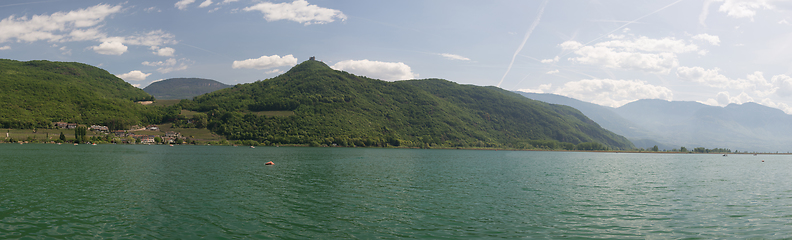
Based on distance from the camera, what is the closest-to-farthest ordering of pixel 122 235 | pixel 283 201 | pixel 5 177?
pixel 122 235
pixel 283 201
pixel 5 177

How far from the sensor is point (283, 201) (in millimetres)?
32844

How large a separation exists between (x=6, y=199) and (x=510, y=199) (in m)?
42.6

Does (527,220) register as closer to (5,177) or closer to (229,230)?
(229,230)

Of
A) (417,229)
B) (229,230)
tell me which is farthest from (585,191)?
(229,230)

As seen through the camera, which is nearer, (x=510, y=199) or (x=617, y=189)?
(x=510, y=199)

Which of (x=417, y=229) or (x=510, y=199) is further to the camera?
(x=510, y=199)

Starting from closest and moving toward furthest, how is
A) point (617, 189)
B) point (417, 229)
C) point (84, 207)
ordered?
point (417, 229)
point (84, 207)
point (617, 189)

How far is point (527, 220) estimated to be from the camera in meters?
26.8

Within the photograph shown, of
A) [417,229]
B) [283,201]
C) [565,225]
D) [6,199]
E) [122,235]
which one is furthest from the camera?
[283,201]

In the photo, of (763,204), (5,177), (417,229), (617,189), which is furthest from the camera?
(617,189)

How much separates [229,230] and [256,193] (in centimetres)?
1573

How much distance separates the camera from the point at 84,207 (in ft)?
91.0

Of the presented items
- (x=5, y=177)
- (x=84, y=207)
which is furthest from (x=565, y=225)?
(x=5, y=177)

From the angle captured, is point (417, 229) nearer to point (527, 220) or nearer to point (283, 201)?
point (527, 220)
